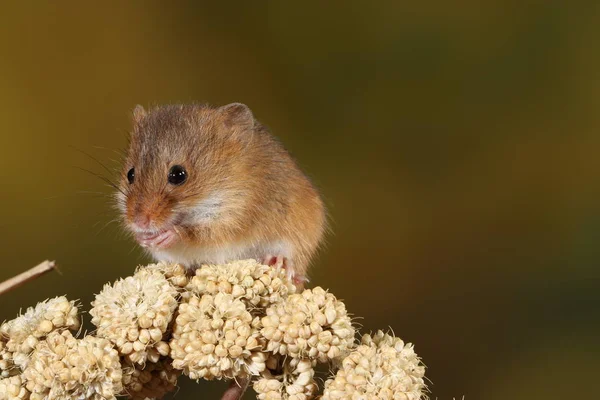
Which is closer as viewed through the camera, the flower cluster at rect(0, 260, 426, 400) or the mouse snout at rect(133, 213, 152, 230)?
the flower cluster at rect(0, 260, 426, 400)

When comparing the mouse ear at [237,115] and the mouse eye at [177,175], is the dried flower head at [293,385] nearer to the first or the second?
the mouse eye at [177,175]

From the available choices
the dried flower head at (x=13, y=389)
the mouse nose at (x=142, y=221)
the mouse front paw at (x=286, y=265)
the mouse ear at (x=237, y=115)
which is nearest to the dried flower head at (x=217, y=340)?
the dried flower head at (x=13, y=389)

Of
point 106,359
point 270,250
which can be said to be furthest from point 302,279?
point 106,359

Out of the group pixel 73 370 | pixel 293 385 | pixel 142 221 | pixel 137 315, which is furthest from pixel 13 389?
pixel 142 221

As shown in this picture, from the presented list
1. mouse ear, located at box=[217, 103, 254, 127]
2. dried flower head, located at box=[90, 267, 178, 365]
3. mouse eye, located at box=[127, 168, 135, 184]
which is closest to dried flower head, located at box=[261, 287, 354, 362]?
dried flower head, located at box=[90, 267, 178, 365]

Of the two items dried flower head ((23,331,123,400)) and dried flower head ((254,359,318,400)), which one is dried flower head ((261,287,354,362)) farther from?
dried flower head ((23,331,123,400))

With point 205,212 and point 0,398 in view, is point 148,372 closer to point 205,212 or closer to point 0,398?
point 0,398
